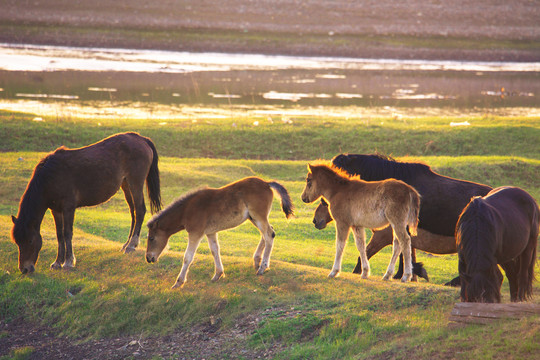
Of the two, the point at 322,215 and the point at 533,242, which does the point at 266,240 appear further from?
the point at 533,242

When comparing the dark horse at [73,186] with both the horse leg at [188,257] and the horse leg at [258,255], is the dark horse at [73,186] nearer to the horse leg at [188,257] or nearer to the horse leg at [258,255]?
the horse leg at [188,257]

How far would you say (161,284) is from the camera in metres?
10.5

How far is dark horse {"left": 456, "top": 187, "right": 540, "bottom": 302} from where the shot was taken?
27.1 feet

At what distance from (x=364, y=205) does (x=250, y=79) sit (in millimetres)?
33725

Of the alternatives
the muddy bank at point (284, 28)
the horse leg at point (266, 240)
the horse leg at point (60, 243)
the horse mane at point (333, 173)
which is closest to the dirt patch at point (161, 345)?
the horse leg at point (266, 240)

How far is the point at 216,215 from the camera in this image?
10312 millimetres

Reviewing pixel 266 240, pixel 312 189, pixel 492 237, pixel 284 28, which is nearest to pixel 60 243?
pixel 266 240

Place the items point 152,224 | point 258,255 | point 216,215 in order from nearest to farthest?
point 216,215 < point 152,224 < point 258,255

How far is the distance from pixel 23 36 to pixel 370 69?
2952cm

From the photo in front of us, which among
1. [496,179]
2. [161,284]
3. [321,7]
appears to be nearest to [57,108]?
[496,179]

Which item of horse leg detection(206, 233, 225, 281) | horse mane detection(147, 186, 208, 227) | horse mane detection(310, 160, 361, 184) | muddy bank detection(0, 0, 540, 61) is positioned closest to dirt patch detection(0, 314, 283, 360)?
horse leg detection(206, 233, 225, 281)

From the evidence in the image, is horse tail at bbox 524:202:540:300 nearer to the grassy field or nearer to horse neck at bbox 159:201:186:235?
the grassy field

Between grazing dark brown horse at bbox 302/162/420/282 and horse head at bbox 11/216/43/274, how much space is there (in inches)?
183

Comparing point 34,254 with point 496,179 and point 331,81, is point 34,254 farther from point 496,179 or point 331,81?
point 331,81
